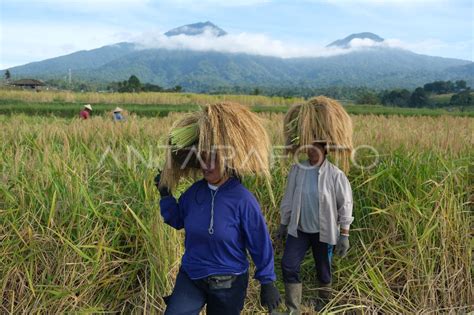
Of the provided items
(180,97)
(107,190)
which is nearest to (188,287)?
(107,190)

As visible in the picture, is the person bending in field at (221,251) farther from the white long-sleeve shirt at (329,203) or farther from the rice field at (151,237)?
the white long-sleeve shirt at (329,203)

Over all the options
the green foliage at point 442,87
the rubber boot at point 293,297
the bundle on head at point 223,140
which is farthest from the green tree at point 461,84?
the bundle on head at point 223,140

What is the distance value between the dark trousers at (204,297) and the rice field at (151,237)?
0.52 m

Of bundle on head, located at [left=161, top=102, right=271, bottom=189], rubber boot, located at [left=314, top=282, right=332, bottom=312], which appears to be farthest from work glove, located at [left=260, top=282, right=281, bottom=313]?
rubber boot, located at [left=314, top=282, right=332, bottom=312]

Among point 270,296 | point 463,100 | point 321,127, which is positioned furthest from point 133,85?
point 270,296

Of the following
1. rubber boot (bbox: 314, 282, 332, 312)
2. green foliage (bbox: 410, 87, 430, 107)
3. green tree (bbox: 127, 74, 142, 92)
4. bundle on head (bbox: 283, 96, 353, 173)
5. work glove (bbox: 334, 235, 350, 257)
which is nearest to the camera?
work glove (bbox: 334, 235, 350, 257)

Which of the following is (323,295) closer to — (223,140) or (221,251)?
(221,251)

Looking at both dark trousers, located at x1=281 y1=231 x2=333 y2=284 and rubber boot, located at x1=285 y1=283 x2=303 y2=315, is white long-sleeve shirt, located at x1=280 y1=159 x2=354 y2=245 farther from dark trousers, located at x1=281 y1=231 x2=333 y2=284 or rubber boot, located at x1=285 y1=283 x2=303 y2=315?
rubber boot, located at x1=285 y1=283 x2=303 y2=315

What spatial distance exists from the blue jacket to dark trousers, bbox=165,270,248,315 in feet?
0.16

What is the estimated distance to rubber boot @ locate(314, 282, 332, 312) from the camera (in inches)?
111

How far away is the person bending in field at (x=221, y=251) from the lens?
6.45 ft

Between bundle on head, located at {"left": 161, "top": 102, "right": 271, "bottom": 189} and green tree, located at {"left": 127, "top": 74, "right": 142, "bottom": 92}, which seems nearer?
bundle on head, located at {"left": 161, "top": 102, "right": 271, "bottom": 189}

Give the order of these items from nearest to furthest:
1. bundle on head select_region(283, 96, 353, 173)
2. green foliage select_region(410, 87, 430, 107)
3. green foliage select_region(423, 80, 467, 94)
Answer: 1. bundle on head select_region(283, 96, 353, 173)
2. green foliage select_region(410, 87, 430, 107)
3. green foliage select_region(423, 80, 467, 94)

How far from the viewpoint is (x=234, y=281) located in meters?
2.01
